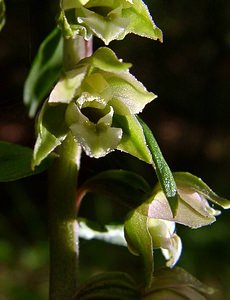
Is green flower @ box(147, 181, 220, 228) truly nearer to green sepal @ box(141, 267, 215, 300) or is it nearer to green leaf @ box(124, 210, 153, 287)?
green leaf @ box(124, 210, 153, 287)

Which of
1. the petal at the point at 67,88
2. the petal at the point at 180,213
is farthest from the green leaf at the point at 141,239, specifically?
the petal at the point at 67,88

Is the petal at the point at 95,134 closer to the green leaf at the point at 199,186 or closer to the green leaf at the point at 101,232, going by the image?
the green leaf at the point at 199,186

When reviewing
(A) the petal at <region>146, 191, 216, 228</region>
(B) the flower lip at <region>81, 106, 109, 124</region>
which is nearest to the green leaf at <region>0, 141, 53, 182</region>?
(B) the flower lip at <region>81, 106, 109, 124</region>

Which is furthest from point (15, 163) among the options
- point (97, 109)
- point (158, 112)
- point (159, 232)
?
point (158, 112)

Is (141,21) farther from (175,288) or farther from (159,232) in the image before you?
(175,288)

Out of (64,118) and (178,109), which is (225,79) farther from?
(64,118)

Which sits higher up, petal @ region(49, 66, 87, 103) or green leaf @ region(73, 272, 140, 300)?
petal @ region(49, 66, 87, 103)
